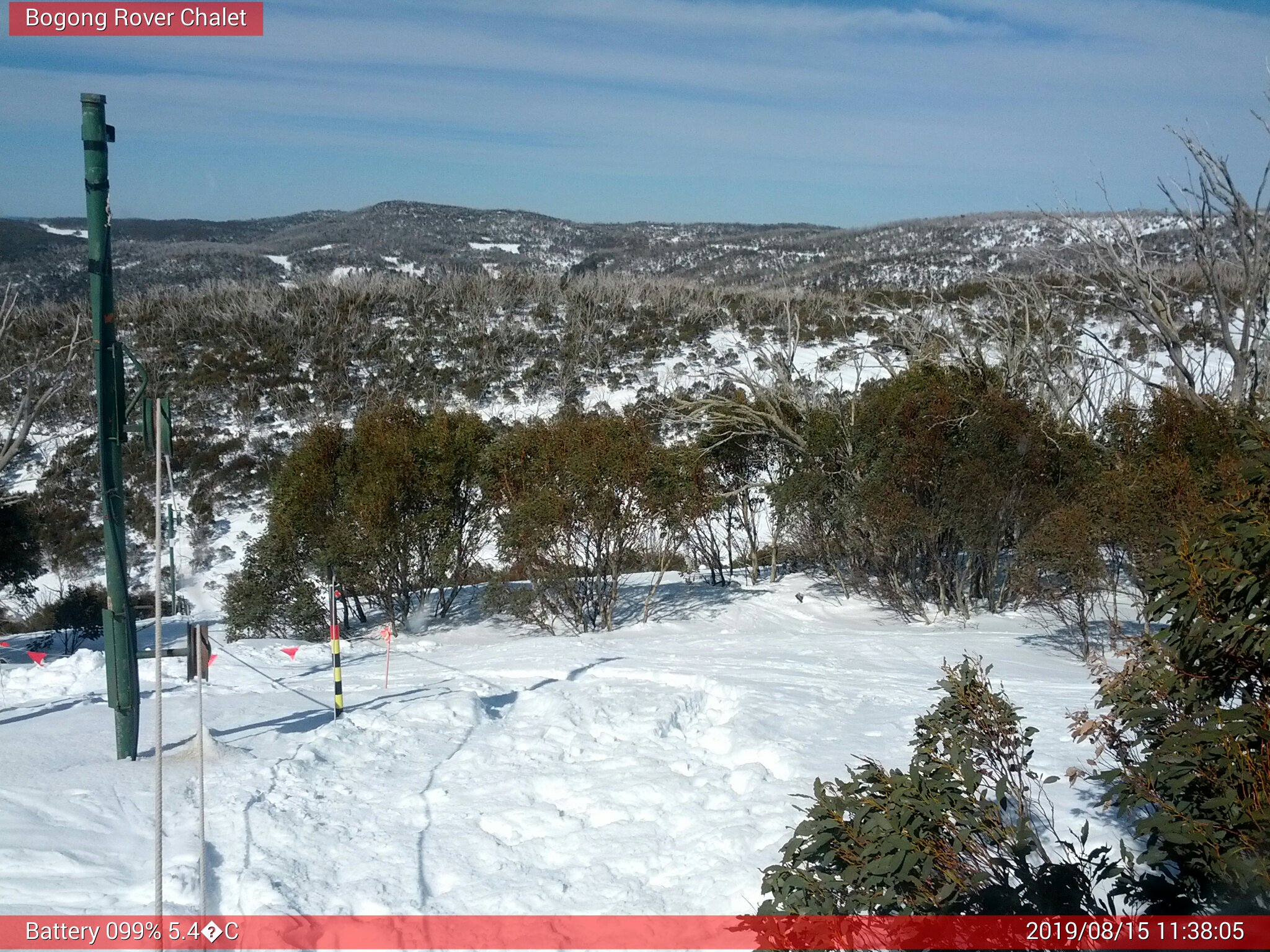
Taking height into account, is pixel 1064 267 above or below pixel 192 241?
below

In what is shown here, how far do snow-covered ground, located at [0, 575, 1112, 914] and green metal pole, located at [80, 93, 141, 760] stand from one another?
17.6 inches

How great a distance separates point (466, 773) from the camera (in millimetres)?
7043

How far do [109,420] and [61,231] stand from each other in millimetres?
68216

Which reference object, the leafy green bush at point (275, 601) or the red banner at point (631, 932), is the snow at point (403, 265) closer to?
the leafy green bush at point (275, 601)

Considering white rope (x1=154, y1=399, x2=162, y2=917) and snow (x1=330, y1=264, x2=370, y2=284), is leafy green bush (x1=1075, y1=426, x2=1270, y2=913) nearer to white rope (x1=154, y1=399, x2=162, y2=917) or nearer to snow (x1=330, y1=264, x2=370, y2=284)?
white rope (x1=154, y1=399, x2=162, y2=917)

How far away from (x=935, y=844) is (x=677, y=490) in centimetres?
1186

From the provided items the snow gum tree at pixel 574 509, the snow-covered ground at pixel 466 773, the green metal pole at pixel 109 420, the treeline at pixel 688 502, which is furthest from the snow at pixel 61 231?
the green metal pole at pixel 109 420

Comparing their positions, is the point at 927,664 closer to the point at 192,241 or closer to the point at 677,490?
the point at 677,490

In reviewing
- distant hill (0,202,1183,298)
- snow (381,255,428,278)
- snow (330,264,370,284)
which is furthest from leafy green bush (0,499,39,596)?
snow (381,255,428,278)

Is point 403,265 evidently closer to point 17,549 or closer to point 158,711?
point 17,549

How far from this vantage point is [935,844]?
3.46m

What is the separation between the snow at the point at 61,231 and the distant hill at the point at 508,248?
189mm

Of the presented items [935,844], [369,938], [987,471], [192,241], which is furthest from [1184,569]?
[192,241]

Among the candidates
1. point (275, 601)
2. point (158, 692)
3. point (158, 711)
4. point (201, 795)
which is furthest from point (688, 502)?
point (201, 795)
